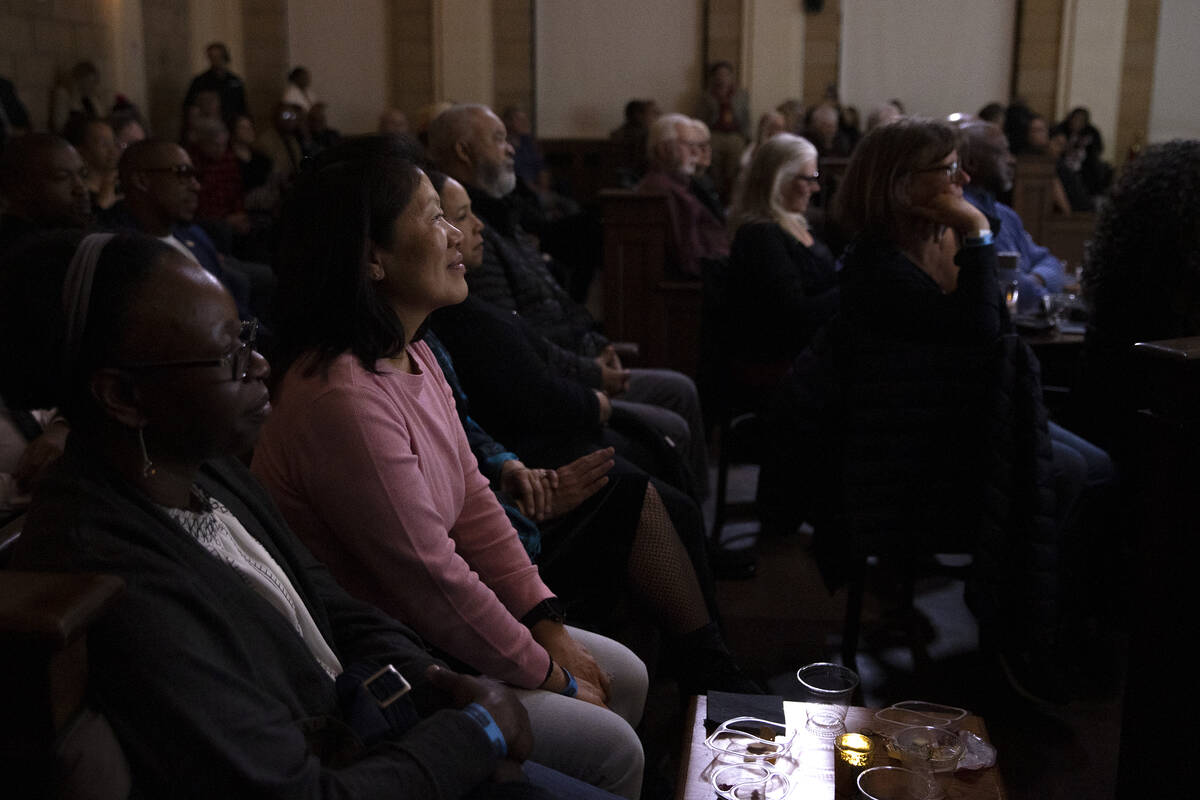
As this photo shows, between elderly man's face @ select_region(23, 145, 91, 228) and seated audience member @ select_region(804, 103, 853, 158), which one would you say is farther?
seated audience member @ select_region(804, 103, 853, 158)

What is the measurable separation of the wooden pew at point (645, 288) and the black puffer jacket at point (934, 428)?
2087mm

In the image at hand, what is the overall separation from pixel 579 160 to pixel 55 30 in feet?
15.0

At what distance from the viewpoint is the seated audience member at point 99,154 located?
506 cm

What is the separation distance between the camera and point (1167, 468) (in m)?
1.68

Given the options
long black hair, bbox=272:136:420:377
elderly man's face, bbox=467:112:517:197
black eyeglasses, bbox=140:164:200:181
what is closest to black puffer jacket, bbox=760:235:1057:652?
elderly man's face, bbox=467:112:517:197

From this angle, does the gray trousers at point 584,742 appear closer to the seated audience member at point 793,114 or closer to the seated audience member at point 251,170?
the seated audience member at point 251,170

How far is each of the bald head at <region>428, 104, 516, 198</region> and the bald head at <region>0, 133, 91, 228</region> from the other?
3.35 ft

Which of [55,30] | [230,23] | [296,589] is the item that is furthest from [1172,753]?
[230,23]

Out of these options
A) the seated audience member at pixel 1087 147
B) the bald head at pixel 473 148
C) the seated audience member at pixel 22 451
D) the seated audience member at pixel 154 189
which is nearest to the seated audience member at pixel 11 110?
the seated audience member at pixel 154 189

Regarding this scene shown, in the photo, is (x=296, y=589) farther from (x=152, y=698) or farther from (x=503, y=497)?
(x=503, y=497)

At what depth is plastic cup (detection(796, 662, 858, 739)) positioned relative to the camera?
1.57m

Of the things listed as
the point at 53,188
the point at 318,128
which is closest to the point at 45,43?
the point at 318,128

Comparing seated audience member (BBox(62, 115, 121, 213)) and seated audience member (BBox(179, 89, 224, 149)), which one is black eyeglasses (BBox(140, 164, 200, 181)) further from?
seated audience member (BBox(179, 89, 224, 149))

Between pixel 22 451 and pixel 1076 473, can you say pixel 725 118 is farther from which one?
pixel 22 451
